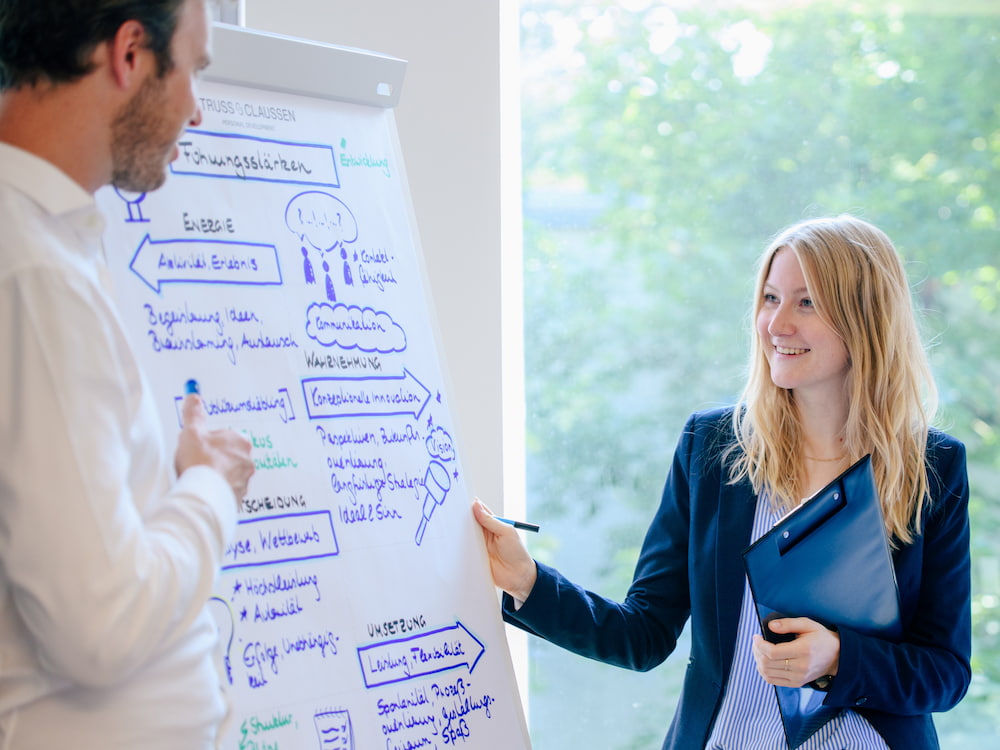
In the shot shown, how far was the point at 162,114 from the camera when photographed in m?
1.09

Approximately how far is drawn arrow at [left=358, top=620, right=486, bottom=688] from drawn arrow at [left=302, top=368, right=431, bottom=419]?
0.38m

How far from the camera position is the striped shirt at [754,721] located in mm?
1725

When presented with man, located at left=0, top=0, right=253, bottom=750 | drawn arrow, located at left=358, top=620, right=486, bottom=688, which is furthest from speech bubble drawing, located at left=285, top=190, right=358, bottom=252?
drawn arrow, located at left=358, top=620, right=486, bottom=688

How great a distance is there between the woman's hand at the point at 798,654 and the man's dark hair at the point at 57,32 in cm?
138

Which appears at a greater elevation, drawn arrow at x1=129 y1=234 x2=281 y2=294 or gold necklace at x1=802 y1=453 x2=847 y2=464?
drawn arrow at x1=129 y1=234 x2=281 y2=294

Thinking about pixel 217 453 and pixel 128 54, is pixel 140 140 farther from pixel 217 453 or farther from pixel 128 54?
pixel 217 453

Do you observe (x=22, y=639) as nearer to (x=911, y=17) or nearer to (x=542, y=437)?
(x=542, y=437)

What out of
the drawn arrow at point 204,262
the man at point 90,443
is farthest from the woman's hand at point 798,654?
the drawn arrow at point 204,262

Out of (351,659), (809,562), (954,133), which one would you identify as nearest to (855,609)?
(809,562)

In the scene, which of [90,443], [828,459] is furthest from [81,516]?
[828,459]

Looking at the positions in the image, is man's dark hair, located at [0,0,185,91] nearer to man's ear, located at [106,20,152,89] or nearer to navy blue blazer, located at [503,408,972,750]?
man's ear, located at [106,20,152,89]

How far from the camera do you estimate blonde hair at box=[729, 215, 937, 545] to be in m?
1.86

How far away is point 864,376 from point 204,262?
4.21ft

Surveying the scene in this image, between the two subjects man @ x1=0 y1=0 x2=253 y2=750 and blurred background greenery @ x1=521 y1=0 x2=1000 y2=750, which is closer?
man @ x1=0 y1=0 x2=253 y2=750
